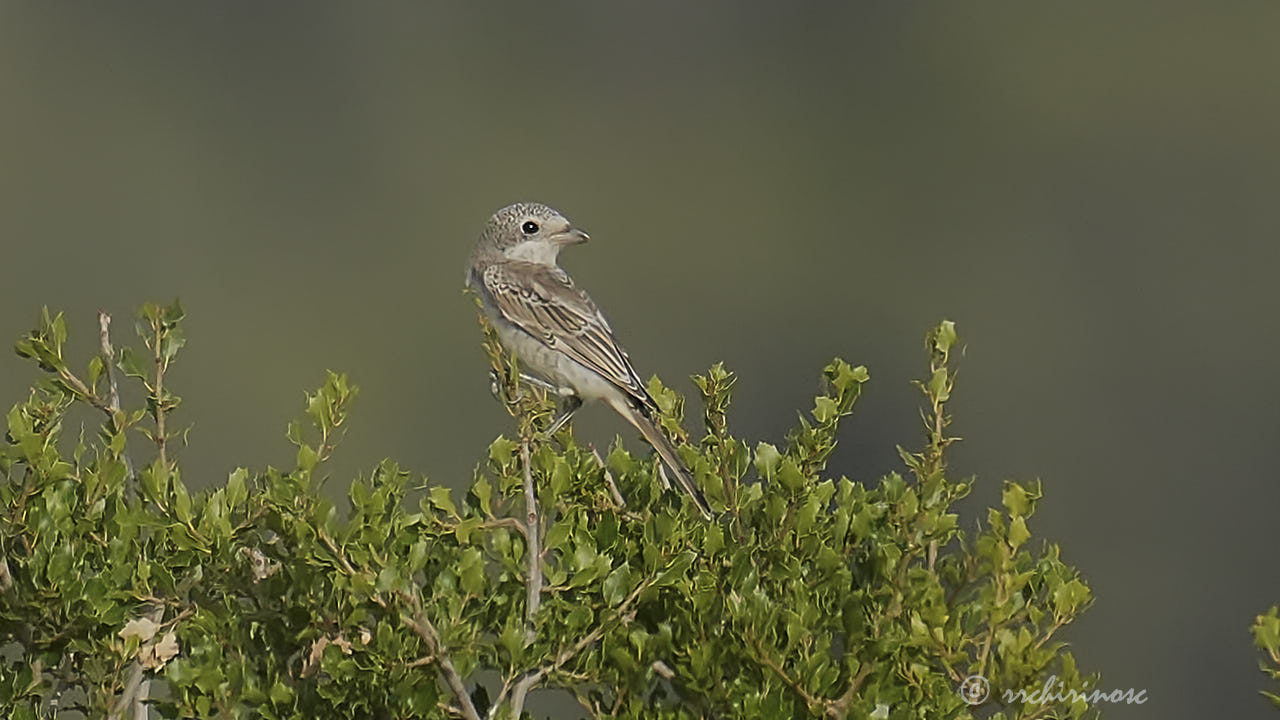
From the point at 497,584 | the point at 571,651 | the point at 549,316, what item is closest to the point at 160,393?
the point at 497,584

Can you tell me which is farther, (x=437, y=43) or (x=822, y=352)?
(x=437, y=43)

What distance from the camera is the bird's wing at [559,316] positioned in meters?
11.3

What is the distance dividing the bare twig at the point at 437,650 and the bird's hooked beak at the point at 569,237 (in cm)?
630

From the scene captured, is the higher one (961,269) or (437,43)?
(437,43)

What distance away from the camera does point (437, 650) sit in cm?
Result: 605

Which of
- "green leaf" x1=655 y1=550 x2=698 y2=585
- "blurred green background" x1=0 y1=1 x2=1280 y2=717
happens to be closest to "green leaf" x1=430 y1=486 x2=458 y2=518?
"green leaf" x1=655 y1=550 x2=698 y2=585

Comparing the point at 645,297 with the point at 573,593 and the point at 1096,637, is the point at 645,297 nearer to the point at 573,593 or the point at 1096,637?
the point at 1096,637

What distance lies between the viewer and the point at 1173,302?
91750mm

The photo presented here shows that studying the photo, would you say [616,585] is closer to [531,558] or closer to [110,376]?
[531,558]

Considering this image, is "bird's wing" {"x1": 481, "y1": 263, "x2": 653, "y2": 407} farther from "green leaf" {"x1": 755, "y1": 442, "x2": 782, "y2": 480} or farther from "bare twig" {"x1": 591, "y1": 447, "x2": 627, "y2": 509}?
"green leaf" {"x1": 755, "y1": 442, "x2": 782, "y2": 480}

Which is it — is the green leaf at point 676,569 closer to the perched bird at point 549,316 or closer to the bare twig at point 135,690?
the bare twig at point 135,690

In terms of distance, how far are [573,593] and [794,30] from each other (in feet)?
425

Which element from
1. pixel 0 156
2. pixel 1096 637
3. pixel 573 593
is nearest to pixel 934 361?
pixel 573 593

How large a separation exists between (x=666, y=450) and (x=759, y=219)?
105 metres
